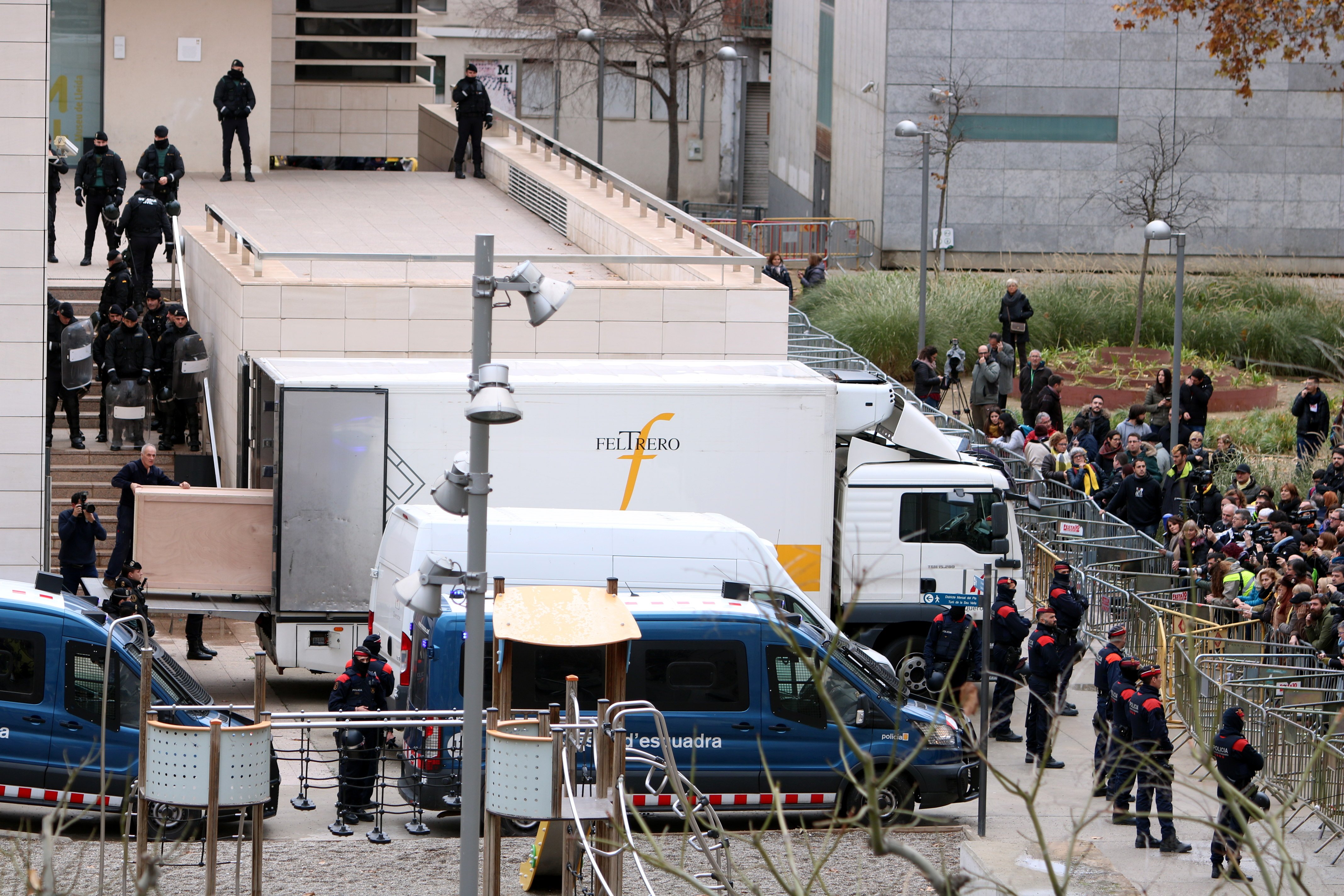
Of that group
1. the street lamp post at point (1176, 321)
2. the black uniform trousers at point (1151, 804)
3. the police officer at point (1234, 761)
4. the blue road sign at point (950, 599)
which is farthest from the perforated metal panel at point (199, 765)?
the street lamp post at point (1176, 321)

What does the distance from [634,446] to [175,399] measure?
23.2 feet

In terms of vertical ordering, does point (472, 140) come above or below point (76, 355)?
above

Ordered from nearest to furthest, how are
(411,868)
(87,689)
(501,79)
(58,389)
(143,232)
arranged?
(411,868) → (87,689) → (58,389) → (143,232) → (501,79)

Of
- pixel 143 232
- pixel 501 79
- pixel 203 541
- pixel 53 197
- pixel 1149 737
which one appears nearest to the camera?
pixel 1149 737

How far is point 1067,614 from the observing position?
17.1m

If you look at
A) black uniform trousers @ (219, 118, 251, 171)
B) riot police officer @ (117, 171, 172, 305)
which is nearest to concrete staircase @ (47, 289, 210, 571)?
riot police officer @ (117, 171, 172, 305)

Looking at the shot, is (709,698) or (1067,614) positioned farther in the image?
(1067,614)

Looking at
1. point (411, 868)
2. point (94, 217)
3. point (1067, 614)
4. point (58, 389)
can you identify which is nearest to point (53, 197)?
point (94, 217)

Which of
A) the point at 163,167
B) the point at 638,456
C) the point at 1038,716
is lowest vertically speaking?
the point at 1038,716

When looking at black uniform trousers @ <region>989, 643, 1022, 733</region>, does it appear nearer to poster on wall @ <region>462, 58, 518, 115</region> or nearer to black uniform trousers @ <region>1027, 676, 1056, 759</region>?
black uniform trousers @ <region>1027, 676, 1056, 759</region>

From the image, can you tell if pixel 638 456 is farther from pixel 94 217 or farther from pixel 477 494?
pixel 94 217

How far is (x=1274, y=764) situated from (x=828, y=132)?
39373 mm

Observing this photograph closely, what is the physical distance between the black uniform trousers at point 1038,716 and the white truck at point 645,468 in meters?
1.78

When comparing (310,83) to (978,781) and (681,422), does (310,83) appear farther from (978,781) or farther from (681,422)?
(978,781)
